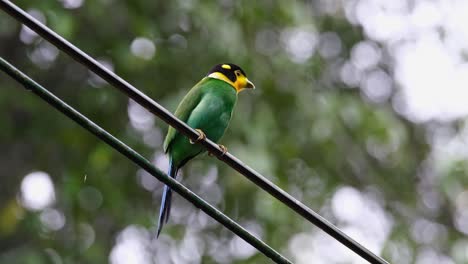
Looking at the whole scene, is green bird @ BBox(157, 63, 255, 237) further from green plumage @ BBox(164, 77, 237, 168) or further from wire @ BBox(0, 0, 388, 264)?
wire @ BBox(0, 0, 388, 264)

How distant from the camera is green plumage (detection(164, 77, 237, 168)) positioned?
133 inches

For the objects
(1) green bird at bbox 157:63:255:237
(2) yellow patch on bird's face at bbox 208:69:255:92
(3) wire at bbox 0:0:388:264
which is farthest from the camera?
(2) yellow patch on bird's face at bbox 208:69:255:92

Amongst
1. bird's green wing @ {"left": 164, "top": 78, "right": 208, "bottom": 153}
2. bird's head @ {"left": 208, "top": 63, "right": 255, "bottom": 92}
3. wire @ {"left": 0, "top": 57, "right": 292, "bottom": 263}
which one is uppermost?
bird's head @ {"left": 208, "top": 63, "right": 255, "bottom": 92}

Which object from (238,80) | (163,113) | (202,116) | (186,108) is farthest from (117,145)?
(238,80)

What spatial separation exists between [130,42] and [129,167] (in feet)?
2.84

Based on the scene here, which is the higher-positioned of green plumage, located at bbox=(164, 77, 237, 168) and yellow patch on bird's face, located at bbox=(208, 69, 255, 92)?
yellow patch on bird's face, located at bbox=(208, 69, 255, 92)

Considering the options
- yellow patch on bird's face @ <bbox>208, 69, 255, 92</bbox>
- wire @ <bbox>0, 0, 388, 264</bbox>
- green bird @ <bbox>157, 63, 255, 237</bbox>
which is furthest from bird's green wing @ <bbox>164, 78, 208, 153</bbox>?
wire @ <bbox>0, 0, 388, 264</bbox>

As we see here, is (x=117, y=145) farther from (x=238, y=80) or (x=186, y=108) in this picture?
(x=238, y=80)

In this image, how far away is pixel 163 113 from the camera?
179 cm

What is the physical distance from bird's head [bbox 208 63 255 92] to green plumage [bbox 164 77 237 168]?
5.7 inches

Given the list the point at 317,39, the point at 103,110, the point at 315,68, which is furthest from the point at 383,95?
the point at 103,110

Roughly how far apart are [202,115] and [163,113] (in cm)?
159

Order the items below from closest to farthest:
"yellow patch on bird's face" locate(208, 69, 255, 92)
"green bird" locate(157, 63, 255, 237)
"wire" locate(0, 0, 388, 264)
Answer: "wire" locate(0, 0, 388, 264)
"green bird" locate(157, 63, 255, 237)
"yellow patch on bird's face" locate(208, 69, 255, 92)

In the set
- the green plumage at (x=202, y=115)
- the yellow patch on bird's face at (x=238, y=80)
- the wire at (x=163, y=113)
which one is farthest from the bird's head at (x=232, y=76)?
the wire at (x=163, y=113)
